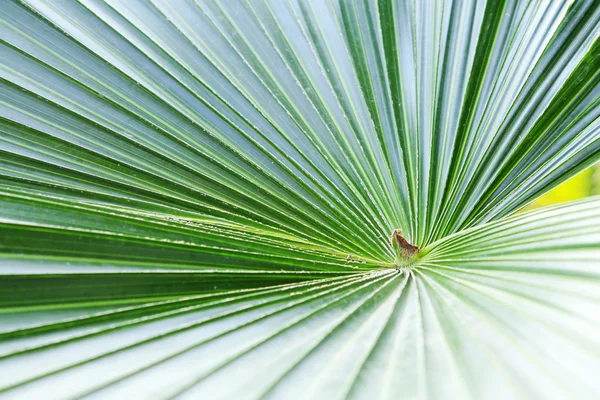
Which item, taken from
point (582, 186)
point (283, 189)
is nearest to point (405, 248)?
point (283, 189)

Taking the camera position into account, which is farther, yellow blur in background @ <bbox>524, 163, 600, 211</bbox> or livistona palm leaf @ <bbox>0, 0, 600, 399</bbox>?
yellow blur in background @ <bbox>524, 163, 600, 211</bbox>

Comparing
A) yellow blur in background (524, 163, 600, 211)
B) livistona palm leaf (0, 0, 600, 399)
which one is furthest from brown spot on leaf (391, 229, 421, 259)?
yellow blur in background (524, 163, 600, 211)

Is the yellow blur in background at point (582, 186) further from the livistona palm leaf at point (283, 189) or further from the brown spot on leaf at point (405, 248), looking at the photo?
the brown spot on leaf at point (405, 248)

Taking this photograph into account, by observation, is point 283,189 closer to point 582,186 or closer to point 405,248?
point 405,248

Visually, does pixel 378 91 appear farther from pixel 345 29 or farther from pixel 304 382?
pixel 304 382

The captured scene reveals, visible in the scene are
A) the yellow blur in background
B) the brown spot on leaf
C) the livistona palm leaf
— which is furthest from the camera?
the yellow blur in background

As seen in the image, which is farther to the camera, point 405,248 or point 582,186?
point 582,186

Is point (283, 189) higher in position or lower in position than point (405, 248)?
higher

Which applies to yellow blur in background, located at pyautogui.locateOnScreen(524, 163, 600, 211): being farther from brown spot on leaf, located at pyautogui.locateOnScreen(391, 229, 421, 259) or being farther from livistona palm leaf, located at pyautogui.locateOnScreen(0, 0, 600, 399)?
brown spot on leaf, located at pyautogui.locateOnScreen(391, 229, 421, 259)

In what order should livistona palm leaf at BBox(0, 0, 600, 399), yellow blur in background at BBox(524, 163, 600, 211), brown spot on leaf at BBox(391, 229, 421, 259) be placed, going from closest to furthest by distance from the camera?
1. livistona palm leaf at BBox(0, 0, 600, 399)
2. brown spot on leaf at BBox(391, 229, 421, 259)
3. yellow blur in background at BBox(524, 163, 600, 211)
